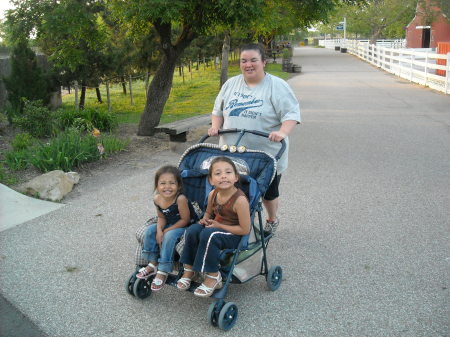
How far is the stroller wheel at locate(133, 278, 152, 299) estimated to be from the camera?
390cm

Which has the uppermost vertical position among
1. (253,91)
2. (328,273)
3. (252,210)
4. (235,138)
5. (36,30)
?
(36,30)

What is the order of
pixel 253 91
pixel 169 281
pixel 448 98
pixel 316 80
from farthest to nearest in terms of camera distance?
1. pixel 316 80
2. pixel 448 98
3. pixel 253 91
4. pixel 169 281

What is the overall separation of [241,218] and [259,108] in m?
1.10

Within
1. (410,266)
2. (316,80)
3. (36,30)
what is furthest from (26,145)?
(316,80)

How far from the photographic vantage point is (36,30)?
9844 millimetres

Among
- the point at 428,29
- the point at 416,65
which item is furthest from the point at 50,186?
the point at 428,29

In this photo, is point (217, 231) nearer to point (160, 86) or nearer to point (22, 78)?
point (160, 86)

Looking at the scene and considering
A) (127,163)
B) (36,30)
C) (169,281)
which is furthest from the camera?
(36,30)

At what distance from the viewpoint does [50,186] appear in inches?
257

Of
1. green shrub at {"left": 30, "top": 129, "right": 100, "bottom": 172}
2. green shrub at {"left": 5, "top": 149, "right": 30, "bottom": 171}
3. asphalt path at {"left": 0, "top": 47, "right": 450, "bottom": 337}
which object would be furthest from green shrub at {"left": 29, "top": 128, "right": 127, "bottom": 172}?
asphalt path at {"left": 0, "top": 47, "right": 450, "bottom": 337}

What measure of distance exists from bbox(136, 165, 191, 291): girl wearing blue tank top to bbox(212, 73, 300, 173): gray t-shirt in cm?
81

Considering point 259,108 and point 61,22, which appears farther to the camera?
point 61,22

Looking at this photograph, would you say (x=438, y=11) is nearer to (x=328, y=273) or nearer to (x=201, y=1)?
(x=201, y=1)

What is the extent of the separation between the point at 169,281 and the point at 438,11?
42048 mm
